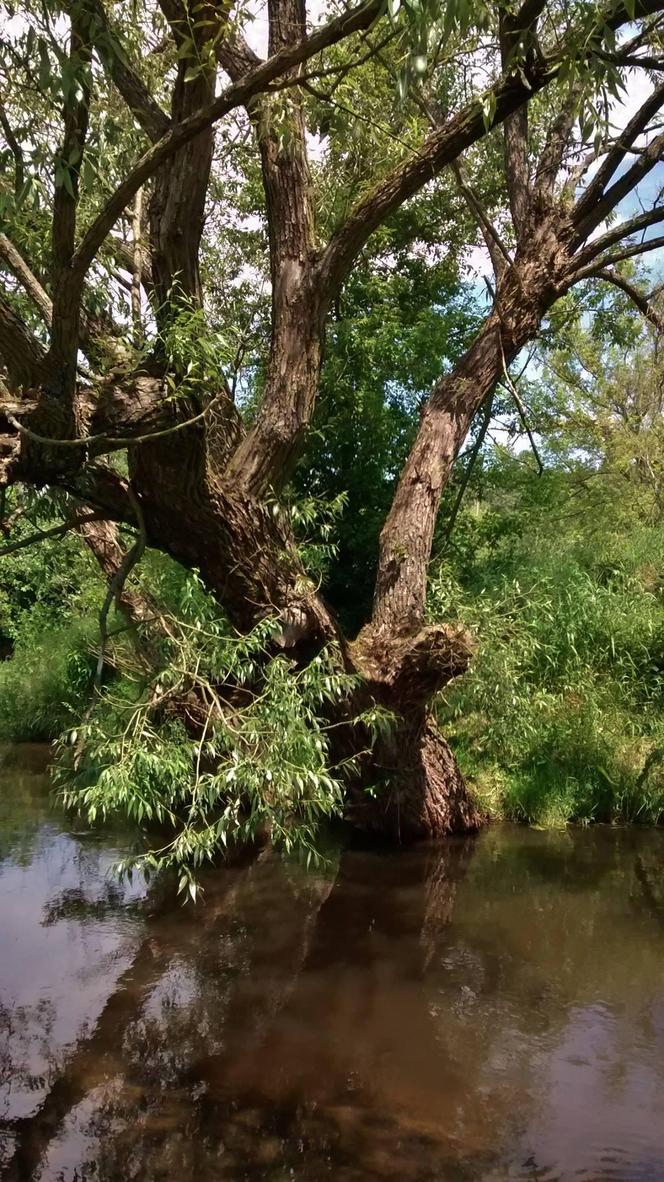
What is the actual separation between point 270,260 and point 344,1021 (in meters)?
4.73

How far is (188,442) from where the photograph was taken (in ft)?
15.9

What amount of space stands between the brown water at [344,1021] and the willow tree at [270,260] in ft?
3.93

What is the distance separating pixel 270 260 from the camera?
20.8 ft

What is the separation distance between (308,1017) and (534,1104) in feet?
4.10

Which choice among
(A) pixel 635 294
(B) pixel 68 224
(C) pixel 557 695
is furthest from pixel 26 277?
(C) pixel 557 695

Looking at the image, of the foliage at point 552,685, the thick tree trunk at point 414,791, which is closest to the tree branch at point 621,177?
the foliage at point 552,685

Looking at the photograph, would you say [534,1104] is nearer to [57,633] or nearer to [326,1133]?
[326,1133]

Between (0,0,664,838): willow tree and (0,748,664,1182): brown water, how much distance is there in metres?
1.20

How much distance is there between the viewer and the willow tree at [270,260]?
3.59 meters

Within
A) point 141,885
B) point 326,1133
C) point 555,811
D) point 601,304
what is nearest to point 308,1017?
point 326,1133

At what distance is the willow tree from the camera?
3.59 meters

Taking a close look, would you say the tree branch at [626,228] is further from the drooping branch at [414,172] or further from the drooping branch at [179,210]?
the drooping branch at [179,210]

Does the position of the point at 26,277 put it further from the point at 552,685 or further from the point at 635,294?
the point at 552,685

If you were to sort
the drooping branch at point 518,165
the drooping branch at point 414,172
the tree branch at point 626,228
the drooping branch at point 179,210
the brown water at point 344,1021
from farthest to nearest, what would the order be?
the drooping branch at point 518,165, the tree branch at point 626,228, the drooping branch at point 414,172, the drooping branch at point 179,210, the brown water at point 344,1021
